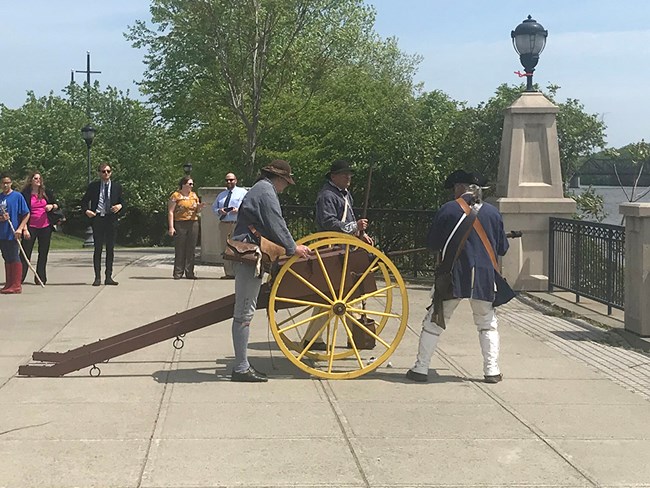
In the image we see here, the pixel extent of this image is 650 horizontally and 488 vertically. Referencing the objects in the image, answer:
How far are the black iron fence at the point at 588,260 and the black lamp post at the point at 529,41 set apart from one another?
247 cm

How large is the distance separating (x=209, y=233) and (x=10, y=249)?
5.45m

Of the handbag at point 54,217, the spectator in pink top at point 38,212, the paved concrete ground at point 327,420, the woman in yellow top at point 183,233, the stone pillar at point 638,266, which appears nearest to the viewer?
the paved concrete ground at point 327,420

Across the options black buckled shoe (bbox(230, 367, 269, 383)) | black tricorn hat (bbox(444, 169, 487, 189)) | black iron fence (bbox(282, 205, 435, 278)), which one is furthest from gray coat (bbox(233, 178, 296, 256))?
black iron fence (bbox(282, 205, 435, 278))

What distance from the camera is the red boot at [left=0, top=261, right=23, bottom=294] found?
13.6 metres

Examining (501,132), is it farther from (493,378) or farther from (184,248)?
(493,378)

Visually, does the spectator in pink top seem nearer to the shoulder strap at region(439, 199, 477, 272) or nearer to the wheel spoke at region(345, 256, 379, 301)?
the wheel spoke at region(345, 256, 379, 301)

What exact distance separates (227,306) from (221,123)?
15122 millimetres

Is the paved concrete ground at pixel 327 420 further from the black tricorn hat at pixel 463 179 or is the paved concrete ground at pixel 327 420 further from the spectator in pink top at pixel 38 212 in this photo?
the spectator in pink top at pixel 38 212

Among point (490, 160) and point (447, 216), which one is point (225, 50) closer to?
point (490, 160)

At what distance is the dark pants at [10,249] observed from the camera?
1370cm

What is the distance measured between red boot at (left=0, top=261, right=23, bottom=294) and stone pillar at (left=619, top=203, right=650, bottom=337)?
831 cm

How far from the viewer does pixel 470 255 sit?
7605 millimetres

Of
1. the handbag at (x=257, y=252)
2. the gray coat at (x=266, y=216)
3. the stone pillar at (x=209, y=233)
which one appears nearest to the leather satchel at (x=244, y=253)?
the handbag at (x=257, y=252)

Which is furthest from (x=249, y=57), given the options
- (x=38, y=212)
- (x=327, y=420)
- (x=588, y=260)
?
(x=327, y=420)
